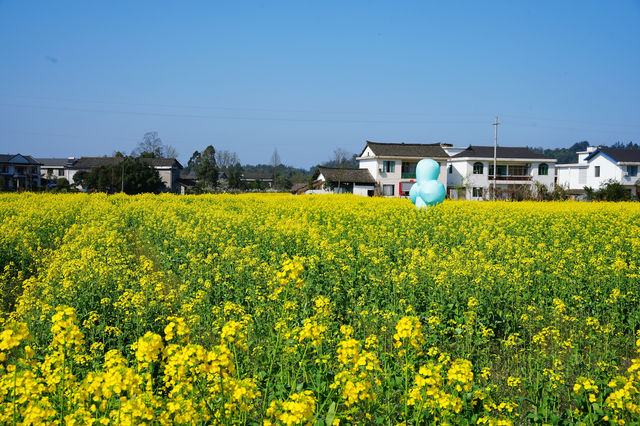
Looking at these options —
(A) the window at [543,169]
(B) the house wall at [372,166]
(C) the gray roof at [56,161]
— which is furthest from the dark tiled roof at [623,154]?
(C) the gray roof at [56,161]

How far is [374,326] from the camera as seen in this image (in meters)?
5.51

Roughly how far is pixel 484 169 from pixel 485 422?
4848 cm

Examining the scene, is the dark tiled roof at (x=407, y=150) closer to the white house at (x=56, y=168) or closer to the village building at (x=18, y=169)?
the village building at (x=18, y=169)

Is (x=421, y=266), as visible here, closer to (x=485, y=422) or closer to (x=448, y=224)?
(x=485, y=422)

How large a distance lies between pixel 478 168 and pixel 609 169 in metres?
13.0

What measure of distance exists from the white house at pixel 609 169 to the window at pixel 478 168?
763 cm

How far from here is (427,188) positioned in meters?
19.5

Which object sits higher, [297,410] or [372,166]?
[372,166]

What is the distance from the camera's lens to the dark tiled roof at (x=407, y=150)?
4900 cm

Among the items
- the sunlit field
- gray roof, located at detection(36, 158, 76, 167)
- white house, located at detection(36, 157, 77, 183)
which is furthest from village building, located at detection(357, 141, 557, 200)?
gray roof, located at detection(36, 158, 76, 167)

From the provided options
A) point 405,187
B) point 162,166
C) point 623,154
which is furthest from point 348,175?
point 162,166

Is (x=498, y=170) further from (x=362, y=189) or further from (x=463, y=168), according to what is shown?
(x=362, y=189)

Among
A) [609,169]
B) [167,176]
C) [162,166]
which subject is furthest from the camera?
[162,166]

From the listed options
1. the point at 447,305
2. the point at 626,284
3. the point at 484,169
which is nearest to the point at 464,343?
the point at 447,305
